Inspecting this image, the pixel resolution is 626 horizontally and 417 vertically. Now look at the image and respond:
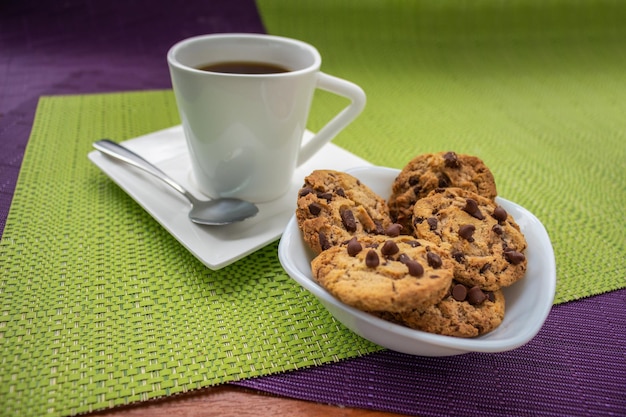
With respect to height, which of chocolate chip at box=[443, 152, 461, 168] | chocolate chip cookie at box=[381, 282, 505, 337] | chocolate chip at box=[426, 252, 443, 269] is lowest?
chocolate chip cookie at box=[381, 282, 505, 337]

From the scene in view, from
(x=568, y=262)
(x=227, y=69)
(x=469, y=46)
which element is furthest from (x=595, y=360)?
(x=469, y=46)

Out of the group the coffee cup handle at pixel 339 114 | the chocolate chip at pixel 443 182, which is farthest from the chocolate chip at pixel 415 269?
the coffee cup handle at pixel 339 114

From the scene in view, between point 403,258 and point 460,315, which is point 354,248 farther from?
point 460,315

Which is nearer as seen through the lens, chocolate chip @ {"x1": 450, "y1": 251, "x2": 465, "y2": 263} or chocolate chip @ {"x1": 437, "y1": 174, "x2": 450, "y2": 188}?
chocolate chip @ {"x1": 450, "y1": 251, "x2": 465, "y2": 263}

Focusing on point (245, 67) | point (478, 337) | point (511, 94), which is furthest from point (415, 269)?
point (511, 94)

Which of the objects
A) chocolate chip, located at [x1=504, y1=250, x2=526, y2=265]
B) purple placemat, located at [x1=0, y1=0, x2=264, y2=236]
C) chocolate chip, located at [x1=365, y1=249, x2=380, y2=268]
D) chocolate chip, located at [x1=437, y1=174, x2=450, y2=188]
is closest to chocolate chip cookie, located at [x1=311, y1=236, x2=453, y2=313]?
chocolate chip, located at [x1=365, y1=249, x2=380, y2=268]

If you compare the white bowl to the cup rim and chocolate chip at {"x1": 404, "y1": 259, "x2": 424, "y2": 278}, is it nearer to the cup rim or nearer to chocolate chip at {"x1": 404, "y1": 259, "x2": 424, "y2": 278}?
chocolate chip at {"x1": 404, "y1": 259, "x2": 424, "y2": 278}

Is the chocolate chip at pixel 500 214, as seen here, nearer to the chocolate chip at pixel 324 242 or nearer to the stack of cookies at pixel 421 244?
the stack of cookies at pixel 421 244

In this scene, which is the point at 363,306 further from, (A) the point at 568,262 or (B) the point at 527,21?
(B) the point at 527,21
